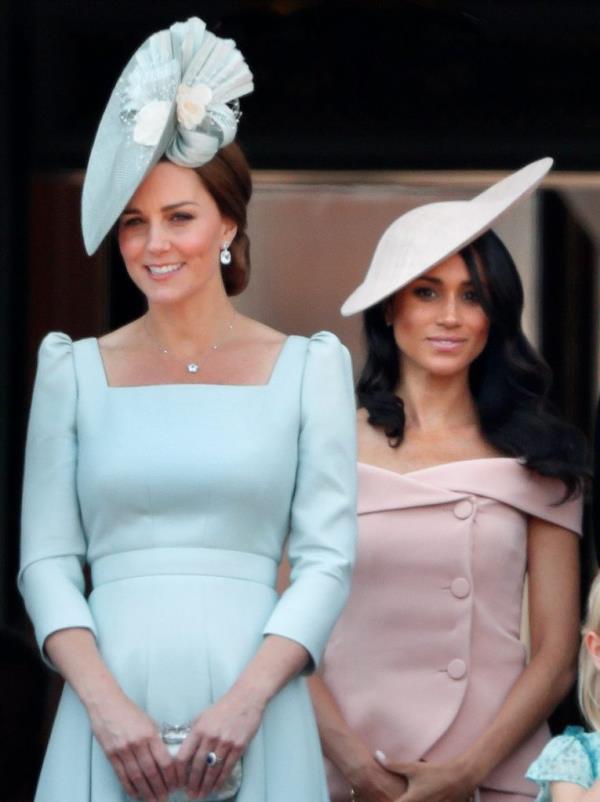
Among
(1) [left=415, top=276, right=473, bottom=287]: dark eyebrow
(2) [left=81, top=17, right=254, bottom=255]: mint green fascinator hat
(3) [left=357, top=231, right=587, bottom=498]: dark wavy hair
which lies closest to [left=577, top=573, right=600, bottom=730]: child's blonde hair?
(3) [left=357, top=231, right=587, bottom=498]: dark wavy hair

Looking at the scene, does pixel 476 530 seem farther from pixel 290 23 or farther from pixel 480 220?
pixel 290 23

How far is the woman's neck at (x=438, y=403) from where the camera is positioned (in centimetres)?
511

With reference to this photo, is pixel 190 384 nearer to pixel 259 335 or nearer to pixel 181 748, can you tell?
pixel 259 335

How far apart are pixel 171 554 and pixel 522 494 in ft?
3.20

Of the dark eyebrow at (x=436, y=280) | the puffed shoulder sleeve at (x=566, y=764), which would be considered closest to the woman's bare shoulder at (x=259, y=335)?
the dark eyebrow at (x=436, y=280)

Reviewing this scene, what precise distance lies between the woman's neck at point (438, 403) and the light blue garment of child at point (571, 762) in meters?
0.93

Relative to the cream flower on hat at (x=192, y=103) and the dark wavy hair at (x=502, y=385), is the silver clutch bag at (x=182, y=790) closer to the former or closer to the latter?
the cream flower on hat at (x=192, y=103)

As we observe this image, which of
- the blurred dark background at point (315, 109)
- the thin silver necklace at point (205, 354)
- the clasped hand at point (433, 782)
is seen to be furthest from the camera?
the blurred dark background at point (315, 109)

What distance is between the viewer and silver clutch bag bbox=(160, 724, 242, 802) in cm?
409

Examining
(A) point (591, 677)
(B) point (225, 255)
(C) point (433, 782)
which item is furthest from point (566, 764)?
(B) point (225, 255)

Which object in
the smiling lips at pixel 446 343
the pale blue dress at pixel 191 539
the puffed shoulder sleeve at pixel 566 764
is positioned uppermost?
the smiling lips at pixel 446 343

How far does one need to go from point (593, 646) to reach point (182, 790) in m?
0.74

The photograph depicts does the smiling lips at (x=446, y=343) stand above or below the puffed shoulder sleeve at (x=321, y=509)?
above

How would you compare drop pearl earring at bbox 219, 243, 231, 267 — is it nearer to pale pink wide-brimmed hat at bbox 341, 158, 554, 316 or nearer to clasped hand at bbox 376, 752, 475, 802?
pale pink wide-brimmed hat at bbox 341, 158, 554, 316
